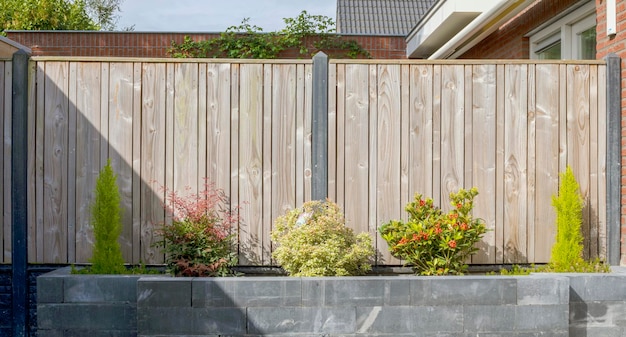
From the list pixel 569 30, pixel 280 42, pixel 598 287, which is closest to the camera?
pixel 598 287

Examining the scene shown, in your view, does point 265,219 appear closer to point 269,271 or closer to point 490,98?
point 269,271

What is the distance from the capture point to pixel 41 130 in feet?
16.6

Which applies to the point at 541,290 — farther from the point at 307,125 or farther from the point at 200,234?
the point at 200,234

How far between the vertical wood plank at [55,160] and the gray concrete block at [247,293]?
1.39 meters

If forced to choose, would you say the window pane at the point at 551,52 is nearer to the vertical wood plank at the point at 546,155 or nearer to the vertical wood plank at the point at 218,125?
the vertical wood plank at the point at 546,155

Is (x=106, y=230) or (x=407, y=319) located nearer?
(x=407, y=319)

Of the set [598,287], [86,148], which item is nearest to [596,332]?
[598,287]

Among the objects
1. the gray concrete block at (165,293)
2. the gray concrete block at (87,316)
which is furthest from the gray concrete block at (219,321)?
the gray concrete block at (87,316)

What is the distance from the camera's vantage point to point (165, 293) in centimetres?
434

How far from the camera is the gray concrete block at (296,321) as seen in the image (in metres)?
4.32

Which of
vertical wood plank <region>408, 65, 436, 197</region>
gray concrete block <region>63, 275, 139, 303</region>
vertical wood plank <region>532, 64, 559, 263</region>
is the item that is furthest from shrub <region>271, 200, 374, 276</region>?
vertical wood plank <region>532, 64, 559, 263</region>

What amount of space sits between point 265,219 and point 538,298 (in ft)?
6.55

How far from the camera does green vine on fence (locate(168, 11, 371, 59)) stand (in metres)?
11.8

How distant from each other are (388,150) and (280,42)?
7.06 m
